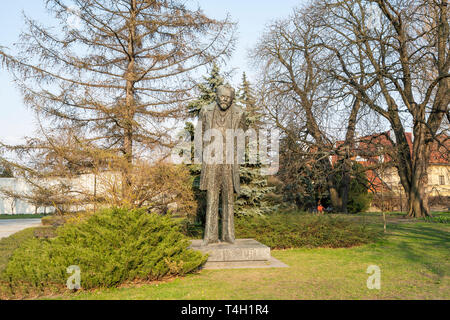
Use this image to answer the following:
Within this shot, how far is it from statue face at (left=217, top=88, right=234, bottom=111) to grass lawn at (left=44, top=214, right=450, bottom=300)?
3234 mm

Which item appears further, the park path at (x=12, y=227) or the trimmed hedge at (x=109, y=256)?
the park path at (x=12, y=227)

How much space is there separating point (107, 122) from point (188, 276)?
7.04m

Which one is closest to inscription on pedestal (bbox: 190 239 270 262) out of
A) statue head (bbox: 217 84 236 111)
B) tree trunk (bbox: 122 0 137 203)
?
statue head (bbox: 217 84 236 111)

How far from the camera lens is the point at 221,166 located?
6734mm

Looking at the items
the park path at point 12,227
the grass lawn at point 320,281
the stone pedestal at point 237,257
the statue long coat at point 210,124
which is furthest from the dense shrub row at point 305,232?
the park path at point 12,227

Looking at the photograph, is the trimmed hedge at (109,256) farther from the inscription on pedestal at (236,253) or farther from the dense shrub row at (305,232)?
the dense shrub row at (305,232)

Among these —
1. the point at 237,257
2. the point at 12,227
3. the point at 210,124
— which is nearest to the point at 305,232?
the point at 237,257

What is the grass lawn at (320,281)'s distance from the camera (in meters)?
4.39

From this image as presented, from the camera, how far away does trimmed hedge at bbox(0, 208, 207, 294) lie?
15.3 ft

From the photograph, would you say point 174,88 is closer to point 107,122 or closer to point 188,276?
point 107,122

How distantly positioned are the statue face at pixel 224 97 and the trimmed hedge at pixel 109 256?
253cm

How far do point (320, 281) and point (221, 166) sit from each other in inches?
114

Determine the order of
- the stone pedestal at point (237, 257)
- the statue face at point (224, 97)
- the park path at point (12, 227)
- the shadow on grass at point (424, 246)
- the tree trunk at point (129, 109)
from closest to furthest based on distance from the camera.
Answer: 1. the stone pedestal at point (237, 257)
2. the shadow on grass at point (424, 246)
3. the statue face at point (224, 97)
4. the tree trunk at point (129, 109)
5. the park path at point (12, 227)

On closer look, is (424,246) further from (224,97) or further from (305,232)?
(224,97)
